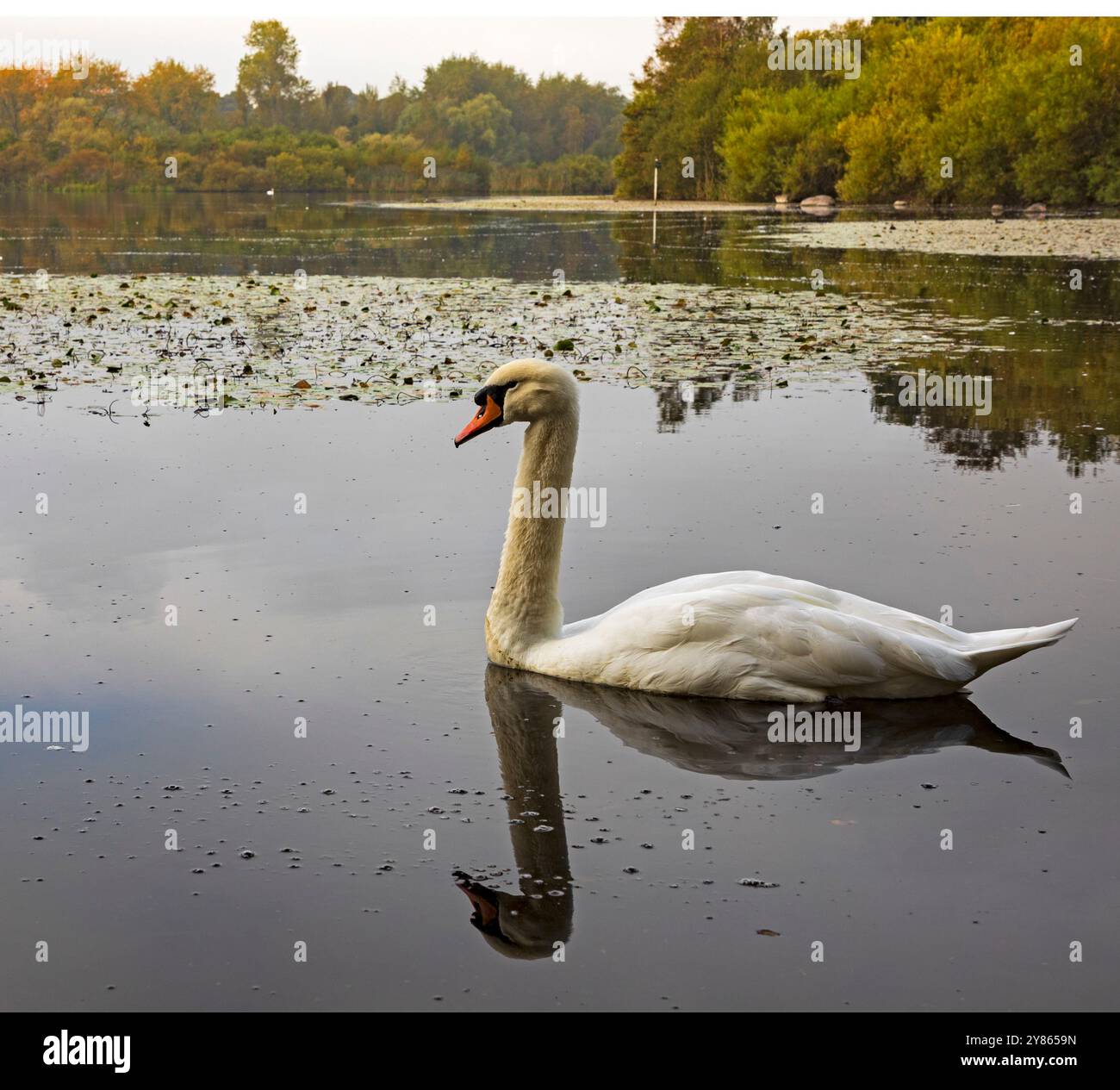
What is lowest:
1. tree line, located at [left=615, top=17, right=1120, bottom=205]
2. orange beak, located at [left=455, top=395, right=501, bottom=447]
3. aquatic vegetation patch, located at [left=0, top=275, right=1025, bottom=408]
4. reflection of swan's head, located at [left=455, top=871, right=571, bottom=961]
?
reflection of swan's head, located at [left=455, top=871, right=571, bottom=961]

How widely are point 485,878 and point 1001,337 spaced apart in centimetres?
1315

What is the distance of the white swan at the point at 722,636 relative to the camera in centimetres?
506

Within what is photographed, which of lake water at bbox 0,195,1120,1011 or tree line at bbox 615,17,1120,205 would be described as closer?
lake water at bbox 0,195,1120,1011

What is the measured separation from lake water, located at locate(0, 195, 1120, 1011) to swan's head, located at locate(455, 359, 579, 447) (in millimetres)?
962

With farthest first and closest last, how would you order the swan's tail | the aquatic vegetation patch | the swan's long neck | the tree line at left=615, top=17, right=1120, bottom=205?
the tree line at left=615, top=17, right=1120, bottom=205 → the aquatic vegetation patch → the swan's long neck → the swan's tail

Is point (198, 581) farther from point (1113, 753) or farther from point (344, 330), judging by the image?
point (344, 330)

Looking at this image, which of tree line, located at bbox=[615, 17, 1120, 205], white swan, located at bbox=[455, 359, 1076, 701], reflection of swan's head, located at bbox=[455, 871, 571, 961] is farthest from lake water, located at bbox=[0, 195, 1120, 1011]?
tree line, located at bbox=[615, 17, 1120, 205]

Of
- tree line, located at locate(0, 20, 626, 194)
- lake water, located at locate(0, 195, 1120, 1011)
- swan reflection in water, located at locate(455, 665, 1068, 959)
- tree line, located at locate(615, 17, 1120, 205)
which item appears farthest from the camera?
tree line, located at locate(0, 20, 626, 194)

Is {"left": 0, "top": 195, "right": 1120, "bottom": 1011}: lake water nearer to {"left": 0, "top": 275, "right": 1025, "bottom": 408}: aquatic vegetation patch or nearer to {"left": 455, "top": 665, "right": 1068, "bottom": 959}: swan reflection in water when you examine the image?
{"left": 455, "top": 665, "right": 1068, "bottom": 959}: swan reflection in water

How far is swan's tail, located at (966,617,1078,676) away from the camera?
16.4 ft

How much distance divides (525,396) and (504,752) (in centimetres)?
162

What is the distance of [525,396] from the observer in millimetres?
5746

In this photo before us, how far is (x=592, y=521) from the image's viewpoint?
793cm

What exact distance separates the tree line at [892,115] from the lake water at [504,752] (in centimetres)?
3918
